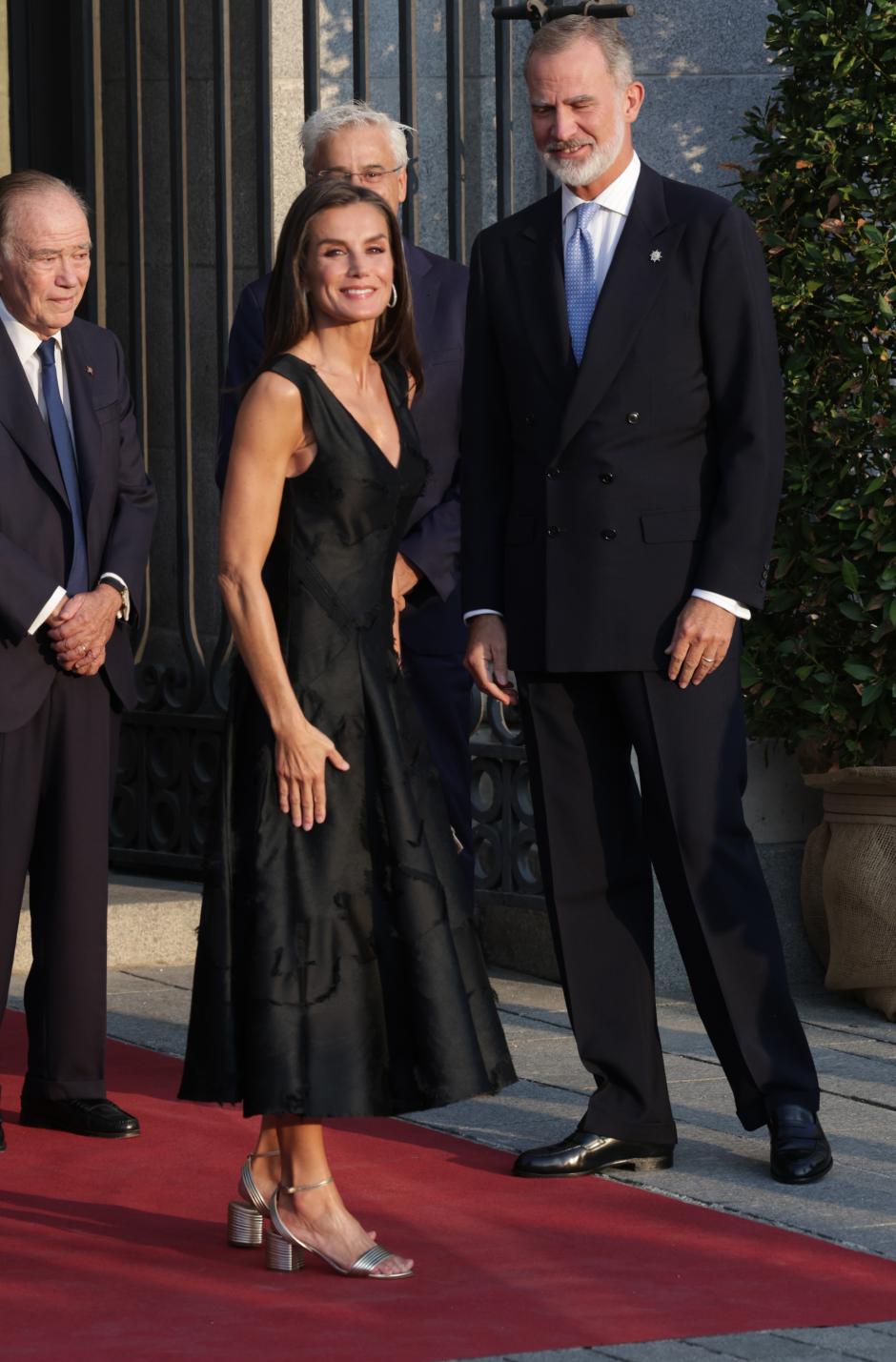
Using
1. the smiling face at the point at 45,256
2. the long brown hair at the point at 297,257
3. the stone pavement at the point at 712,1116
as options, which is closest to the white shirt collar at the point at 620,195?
the long brown hair at the point at 297,257

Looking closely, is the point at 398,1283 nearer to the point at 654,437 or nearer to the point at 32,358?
the point at 654,437

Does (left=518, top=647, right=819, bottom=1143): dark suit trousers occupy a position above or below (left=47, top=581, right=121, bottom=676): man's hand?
below

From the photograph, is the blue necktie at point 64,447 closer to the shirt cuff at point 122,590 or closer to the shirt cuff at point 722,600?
the shirt cuff at point 122,590

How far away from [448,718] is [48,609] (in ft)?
3.52

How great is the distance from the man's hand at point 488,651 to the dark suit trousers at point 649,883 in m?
0.06

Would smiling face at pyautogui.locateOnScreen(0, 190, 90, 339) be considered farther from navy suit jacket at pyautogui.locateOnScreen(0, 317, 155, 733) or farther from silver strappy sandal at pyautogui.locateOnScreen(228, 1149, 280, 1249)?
silver strappy sandal at pyautogui.locateOnScreen(228, 1149, 280, 1249)

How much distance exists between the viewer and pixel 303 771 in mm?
4141

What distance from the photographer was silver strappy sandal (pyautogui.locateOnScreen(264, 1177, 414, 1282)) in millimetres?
4133

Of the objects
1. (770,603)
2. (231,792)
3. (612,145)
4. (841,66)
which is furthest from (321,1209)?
(841,66)

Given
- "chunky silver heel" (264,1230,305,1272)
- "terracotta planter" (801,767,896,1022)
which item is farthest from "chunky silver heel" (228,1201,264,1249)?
"terracotta planter" (801,767,896,1022)

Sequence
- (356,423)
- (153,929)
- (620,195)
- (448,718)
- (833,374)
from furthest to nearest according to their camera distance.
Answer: (153,929) → (833,374) → (448,718) → (620,195) → (356,423)

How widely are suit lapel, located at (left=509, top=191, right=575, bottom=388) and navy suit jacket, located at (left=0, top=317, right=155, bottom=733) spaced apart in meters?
1.01

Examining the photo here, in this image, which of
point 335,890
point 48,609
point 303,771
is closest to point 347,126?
point 48,609

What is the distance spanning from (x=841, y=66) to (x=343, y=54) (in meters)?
1.90
